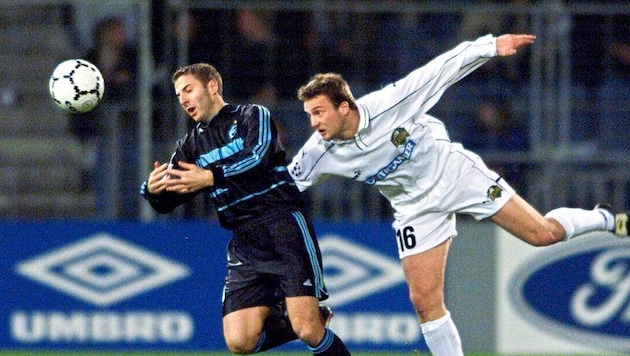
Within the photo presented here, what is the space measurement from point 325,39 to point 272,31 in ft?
1.59

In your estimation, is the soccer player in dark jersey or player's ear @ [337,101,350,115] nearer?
the soccer player in dark jersey

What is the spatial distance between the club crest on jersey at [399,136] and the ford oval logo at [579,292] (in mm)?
3660

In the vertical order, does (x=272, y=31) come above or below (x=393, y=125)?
above

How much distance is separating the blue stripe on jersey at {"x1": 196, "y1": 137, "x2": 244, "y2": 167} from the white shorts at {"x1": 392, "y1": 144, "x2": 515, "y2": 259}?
49.1 inches

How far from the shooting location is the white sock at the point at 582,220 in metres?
8.98

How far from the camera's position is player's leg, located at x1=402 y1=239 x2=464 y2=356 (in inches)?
343

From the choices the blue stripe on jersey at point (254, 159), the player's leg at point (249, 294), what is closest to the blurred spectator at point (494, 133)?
the player's leg at point (249, 294)

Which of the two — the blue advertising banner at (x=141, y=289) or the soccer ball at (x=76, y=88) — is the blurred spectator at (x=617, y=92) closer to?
the blue advertising banner at (x=141, y=289)

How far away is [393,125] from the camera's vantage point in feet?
28.3

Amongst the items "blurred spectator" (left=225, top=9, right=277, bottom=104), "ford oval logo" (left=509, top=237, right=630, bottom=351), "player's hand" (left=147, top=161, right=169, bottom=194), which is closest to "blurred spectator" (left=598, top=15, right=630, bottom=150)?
"ford oval logo" (left=509, top=237, right=630, bottom=351)

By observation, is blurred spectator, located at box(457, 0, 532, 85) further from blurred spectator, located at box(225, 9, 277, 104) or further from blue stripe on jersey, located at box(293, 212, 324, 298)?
blue stripe on jersey, located at box(293, 212, 324, 298)

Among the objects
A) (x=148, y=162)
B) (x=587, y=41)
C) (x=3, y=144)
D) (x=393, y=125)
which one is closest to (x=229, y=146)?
(x=393, y=125)

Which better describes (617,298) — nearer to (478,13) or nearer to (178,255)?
(478,13)

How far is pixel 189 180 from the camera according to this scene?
7957 mm
